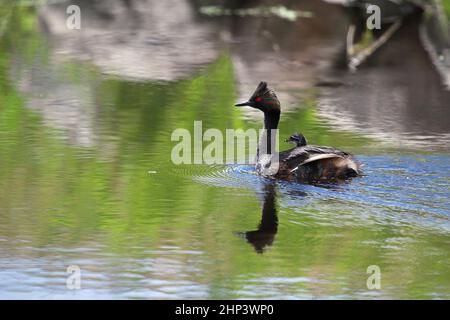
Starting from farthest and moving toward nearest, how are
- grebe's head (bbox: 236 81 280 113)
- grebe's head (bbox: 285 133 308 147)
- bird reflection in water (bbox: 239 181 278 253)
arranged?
grebe's head (bbox: 236 81 280 113) < grebe's head (bbox: 285 133 308 147) < bird reflection in water (bbox: 239 181 278 253)

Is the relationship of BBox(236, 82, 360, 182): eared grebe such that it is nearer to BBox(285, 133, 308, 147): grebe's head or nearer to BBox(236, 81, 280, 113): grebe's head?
BBox(285, 133, 308, 147): grebe's head

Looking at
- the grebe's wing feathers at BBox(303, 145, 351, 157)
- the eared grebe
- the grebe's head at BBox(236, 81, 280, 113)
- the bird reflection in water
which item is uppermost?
the grebe's head at BBox(236, 81, 280, 113)

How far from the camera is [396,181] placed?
11000 mm

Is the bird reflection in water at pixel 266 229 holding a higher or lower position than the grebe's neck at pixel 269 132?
lower

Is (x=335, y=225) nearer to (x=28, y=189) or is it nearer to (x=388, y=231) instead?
(x=388, y=231)

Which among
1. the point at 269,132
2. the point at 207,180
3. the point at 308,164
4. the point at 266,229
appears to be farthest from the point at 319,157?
the point at 266,229

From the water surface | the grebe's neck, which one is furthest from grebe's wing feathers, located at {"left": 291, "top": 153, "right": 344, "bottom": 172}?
the grebe's neck

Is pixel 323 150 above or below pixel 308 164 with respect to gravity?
above

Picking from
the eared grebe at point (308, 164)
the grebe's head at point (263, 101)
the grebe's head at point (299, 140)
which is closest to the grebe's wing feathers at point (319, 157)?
the eared grebe at point (308, 164)

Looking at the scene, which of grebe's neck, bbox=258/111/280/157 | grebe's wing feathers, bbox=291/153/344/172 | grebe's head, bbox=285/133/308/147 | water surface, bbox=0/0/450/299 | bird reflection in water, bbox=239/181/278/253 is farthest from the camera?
grebe's neck, bbox=258/111/280/157

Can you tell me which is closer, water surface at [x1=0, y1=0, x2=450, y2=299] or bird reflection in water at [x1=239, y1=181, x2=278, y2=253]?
water surface at [x1=0, y1=0, x2=450, y2=299]

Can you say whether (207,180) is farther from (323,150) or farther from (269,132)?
(269,132)

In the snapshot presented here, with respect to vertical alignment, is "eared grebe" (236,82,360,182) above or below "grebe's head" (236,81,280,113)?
below

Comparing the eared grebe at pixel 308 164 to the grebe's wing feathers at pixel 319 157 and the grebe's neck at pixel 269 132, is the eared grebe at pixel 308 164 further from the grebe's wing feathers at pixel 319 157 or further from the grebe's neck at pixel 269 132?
the grebe's neck at pixel 269 132
